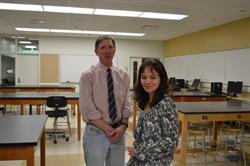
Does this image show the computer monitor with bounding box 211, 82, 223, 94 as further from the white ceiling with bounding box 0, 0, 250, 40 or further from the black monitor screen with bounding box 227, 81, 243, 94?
the white ceiling with bounding box 0, 0, 250, 40

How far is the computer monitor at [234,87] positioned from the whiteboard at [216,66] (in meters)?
0.19

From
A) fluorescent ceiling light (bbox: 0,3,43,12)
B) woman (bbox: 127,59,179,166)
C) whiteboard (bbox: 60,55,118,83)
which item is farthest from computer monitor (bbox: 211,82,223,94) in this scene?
woman (bbox: 127,59,179,166)

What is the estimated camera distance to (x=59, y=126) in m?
6.19

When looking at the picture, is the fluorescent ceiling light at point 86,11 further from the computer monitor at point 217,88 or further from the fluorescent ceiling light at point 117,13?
the computer monitor at point 217,88

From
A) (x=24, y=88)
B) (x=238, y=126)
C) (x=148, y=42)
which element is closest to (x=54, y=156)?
(x=238, y=126)

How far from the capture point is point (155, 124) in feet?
4.82

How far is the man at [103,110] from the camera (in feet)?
6.20

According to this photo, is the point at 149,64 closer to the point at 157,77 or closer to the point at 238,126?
the point at 157,77

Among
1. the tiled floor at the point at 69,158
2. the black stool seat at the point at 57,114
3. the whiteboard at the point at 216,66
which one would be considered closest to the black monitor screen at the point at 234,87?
the whiteboard at the point at 216,66

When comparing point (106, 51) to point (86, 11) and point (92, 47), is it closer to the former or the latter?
point (86, 11)

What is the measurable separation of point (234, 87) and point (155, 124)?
5.75 meters

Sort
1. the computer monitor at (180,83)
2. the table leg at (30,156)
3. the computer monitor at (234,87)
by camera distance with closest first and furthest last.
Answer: the table leg at (30,156), the computer monitor at (234,87), the computer monitor at (180,83)

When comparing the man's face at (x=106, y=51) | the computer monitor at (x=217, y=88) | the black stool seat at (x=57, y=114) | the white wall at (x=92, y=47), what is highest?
the white wall at (x=92, y=47)

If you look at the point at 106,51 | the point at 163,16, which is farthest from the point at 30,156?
the point at 163,16
